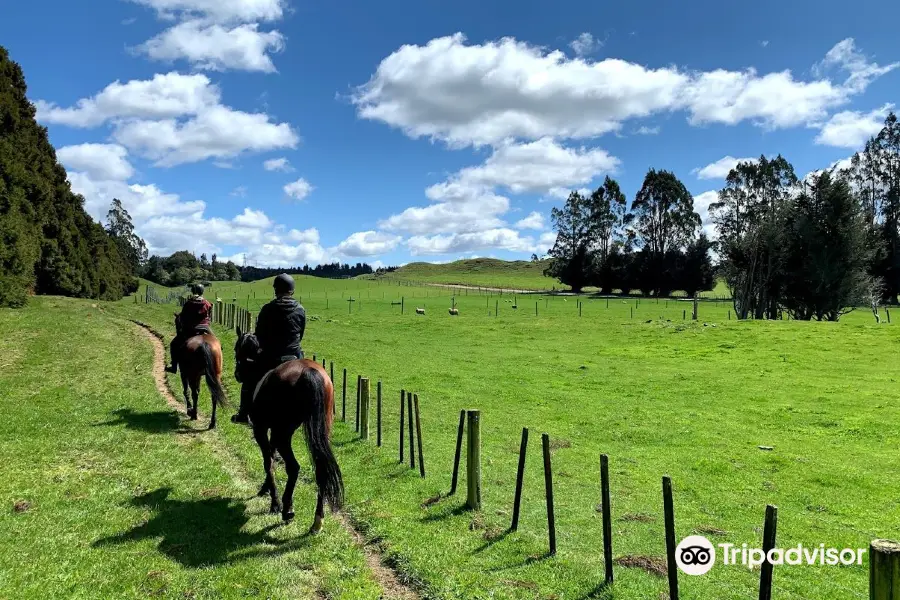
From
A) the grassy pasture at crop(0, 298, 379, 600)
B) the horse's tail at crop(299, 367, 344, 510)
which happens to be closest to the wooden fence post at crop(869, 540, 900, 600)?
the grassy pasture at crop(0, 298, 379, 600)

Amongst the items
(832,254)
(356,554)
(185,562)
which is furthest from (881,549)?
(832,254)

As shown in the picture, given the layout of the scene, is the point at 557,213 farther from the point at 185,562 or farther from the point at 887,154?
the point at 185,562

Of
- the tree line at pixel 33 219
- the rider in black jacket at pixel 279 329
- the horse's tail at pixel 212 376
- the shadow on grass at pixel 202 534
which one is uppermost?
the tree line at pixel 33 219

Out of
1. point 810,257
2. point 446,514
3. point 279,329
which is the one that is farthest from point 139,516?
point 810,257

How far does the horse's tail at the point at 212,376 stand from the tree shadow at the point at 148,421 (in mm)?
1031

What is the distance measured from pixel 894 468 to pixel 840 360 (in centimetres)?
1655

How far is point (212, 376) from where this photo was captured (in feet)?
40.5

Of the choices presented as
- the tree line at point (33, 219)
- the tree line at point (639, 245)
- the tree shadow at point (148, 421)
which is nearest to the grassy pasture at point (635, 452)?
the tree shadow at point (148, 421)

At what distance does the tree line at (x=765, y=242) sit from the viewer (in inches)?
1757

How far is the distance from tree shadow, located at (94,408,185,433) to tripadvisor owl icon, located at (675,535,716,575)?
10.3 metres

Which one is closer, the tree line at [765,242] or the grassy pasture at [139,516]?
the grassy pasture at [139,516]

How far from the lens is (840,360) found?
84.3 ft

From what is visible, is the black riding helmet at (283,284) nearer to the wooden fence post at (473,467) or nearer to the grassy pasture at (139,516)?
the grassy pasture at (139,516)

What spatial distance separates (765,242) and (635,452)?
4239 centimetres
